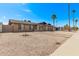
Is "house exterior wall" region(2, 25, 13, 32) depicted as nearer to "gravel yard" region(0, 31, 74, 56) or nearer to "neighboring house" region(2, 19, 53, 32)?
"neighboring house" region(2, 19, 53, 32)

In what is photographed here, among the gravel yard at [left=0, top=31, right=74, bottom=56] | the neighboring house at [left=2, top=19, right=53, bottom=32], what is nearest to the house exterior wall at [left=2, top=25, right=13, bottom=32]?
the neighboring house at [left=2, top=19, right=53, bottom=32]

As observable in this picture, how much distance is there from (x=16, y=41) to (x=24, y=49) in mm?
384

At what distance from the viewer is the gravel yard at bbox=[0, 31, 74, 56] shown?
18.5 feet

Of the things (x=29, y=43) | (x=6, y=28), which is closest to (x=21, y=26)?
(x=6, y=28)

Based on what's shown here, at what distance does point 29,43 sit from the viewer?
19.8 feet

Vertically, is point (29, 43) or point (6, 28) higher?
point (6, 28)

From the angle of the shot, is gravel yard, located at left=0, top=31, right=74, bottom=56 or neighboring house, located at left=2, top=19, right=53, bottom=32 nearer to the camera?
gravel yard, located at left=0, top=31, right=74, bottom=56

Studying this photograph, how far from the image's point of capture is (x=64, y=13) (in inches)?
242

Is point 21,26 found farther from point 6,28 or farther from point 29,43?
point 29,43

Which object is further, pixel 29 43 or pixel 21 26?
pixel 21 26

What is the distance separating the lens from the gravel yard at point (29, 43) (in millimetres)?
5633

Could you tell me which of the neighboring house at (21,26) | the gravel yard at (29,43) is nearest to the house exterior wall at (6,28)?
the neighboring house at (21,26)

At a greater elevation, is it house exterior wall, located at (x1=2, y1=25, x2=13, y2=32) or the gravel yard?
house exterior wall, located at (x1=2, y1=25, x2=13, y2=32)

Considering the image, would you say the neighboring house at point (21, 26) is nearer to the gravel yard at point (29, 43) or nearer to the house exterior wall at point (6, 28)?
the house exterior wall at point (6, 28)
